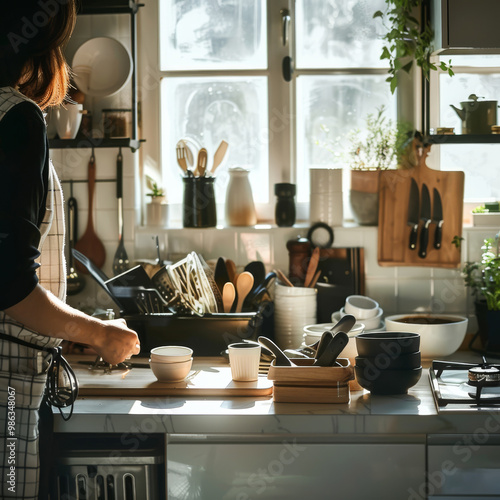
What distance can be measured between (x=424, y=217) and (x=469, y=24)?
0.62 metres

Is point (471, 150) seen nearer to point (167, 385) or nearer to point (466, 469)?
point (466, 469)

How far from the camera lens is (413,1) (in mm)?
2307

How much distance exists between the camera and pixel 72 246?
240cm

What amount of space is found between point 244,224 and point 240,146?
0.31 meters

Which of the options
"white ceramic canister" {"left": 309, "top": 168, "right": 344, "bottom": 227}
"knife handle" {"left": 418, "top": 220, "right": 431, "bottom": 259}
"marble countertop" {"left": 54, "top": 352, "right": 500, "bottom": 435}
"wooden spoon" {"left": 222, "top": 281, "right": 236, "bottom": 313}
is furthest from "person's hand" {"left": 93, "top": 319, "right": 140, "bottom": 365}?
"knife handle" {"left": 418, "top": 220, "right": 431, "bottom": 259}

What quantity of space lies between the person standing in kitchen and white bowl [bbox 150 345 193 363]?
35 centimetres

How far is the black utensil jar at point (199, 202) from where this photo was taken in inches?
94.0

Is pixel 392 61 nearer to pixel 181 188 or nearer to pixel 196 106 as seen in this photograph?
pixel 196 106

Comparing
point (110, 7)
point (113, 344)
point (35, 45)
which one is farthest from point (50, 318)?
point (110, 7)

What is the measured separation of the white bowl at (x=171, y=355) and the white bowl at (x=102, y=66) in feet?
3.22

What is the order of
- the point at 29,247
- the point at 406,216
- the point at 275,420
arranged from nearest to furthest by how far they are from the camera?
the point at 29,247
the point at 275,420
the point at 406,216

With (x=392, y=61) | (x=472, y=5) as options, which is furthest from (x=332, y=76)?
(x=472, y=5)

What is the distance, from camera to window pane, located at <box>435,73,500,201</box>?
8.12 ft

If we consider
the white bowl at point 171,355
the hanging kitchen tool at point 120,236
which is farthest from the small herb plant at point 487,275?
the hanging kitchen tool at point 120,236
